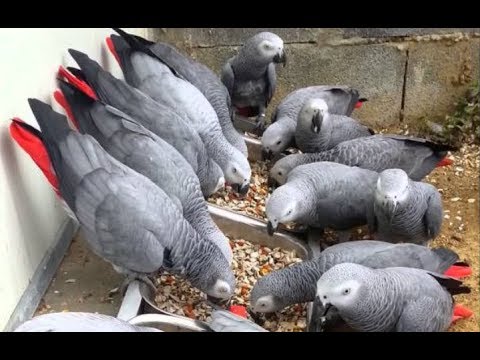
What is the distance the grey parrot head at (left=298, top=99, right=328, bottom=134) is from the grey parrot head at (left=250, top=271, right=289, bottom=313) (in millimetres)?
1363

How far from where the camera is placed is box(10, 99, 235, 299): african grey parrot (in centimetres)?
273

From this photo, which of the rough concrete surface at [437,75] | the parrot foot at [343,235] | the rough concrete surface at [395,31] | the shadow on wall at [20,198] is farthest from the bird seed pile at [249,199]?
the rough concrete surface at [437,75]

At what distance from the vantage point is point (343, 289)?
251 centimetres

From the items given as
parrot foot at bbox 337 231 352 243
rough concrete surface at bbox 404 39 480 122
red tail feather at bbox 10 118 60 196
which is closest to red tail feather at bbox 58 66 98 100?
red tail feather at bbox 10 118 60 196

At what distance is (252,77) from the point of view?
15.2 ft

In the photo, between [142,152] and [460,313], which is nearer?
[460,313]

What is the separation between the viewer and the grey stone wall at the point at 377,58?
16.2 ft

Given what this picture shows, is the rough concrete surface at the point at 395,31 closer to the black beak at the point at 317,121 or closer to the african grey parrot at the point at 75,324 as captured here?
the black beak at the point at 317,121

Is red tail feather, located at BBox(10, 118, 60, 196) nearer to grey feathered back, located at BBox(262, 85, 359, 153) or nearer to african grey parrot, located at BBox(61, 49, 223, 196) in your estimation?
african grey parrot, located at BBox(61, 49, 223, 196)

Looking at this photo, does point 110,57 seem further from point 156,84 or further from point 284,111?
point 284,111

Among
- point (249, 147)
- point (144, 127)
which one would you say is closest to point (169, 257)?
point (144, 127)

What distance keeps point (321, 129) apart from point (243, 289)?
1355 millimetres

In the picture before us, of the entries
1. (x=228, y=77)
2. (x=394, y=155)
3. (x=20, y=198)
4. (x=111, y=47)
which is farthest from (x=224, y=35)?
(x=20, y=198)

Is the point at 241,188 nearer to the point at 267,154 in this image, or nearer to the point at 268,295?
the point at 267,154
